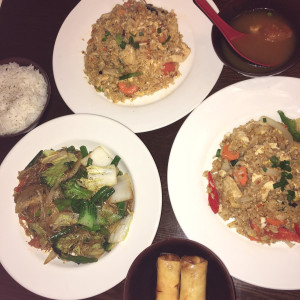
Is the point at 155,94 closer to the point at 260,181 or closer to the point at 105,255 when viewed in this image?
the point at 260,181

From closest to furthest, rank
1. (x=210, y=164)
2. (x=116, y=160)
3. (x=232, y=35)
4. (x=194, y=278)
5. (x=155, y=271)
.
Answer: (x=194, y=278)
(x=155, y=271)
(x=232, y=35)
(x=210, y=164)
(x=116, y=160)

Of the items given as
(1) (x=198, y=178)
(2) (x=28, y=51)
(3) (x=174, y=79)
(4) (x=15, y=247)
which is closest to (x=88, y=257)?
(4) (x=15, y=247)

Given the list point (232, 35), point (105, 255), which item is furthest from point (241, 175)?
point (105, 255)

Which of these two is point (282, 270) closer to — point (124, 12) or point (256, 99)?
point (256, 99)

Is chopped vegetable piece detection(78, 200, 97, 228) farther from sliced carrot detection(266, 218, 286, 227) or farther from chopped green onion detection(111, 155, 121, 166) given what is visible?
sliced carrot detection(266, 218, 286, 227)

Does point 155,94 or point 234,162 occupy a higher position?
point 155,94

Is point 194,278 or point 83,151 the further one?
point 83,151
